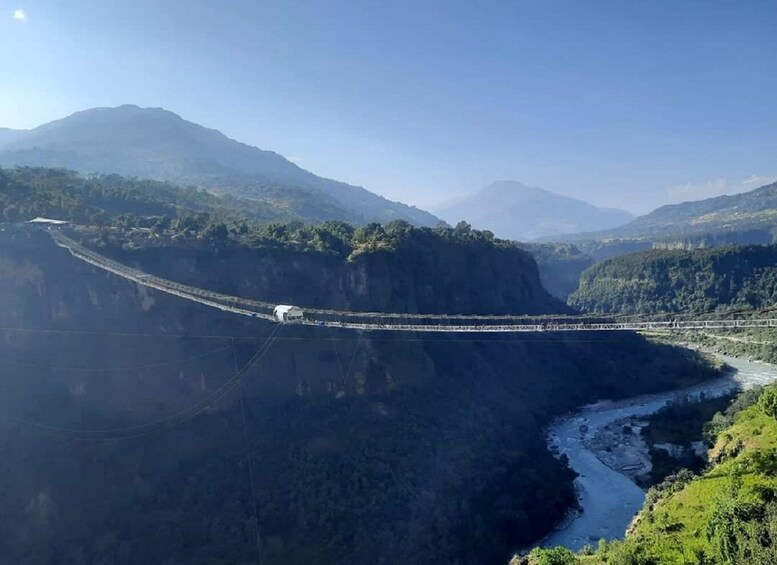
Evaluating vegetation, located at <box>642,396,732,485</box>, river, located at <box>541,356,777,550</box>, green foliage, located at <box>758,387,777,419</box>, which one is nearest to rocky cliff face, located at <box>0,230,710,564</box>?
river, located at <box>541,356,777,550</box>

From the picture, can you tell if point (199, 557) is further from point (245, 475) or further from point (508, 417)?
point (508, 417)

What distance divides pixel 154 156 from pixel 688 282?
444 feet

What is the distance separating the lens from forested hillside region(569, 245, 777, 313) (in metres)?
73.7

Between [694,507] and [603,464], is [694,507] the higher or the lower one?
the higher one

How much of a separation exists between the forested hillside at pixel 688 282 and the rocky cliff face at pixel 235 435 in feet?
151

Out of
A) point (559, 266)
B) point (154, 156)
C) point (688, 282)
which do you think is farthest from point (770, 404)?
point (154, 156)

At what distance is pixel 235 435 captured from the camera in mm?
34750

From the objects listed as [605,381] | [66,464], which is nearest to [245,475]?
[66,464]

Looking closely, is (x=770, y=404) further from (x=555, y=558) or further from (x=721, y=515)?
(x=555, y=558)

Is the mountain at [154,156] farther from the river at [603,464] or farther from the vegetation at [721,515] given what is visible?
the vegetation at [721,515]

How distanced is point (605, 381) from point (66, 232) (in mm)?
48007

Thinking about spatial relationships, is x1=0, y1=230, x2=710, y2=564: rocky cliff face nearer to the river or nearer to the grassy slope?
the river

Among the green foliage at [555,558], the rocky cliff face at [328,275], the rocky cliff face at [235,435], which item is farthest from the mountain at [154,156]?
the green foliage at [555,558]

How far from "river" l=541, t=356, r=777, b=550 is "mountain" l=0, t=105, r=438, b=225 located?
182ft
